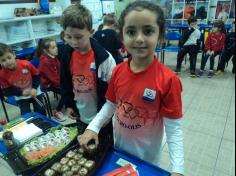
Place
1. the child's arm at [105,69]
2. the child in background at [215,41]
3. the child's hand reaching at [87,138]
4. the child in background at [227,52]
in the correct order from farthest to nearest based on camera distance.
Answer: the child in background at [227,52] < the child in background at [215,41] < the child's arm at [105,69] < the child's hand reaching at [87,138]

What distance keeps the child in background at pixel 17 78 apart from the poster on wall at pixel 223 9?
21.5 ft

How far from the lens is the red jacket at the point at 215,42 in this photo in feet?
12.6

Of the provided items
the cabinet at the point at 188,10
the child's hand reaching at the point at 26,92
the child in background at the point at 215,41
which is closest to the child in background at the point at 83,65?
the child's hand reaching at the point at 26,92

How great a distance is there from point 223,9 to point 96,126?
7.32 m

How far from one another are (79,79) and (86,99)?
0.46 ft

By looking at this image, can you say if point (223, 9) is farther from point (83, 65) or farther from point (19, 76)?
point (83, 65)

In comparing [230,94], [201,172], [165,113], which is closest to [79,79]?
[165,113]

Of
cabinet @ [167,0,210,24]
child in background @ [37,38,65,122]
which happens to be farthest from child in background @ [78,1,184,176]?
cabinet @ [167,0,210,24]

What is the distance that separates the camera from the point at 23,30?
4.05 metres

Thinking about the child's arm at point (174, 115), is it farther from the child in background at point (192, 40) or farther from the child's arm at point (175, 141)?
the child in background at point (192, 40)

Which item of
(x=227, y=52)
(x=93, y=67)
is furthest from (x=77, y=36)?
(x=227, y=52)

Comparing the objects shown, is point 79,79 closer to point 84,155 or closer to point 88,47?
point 88,47

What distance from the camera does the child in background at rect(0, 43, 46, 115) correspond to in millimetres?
1974

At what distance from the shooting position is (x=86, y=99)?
133cm
